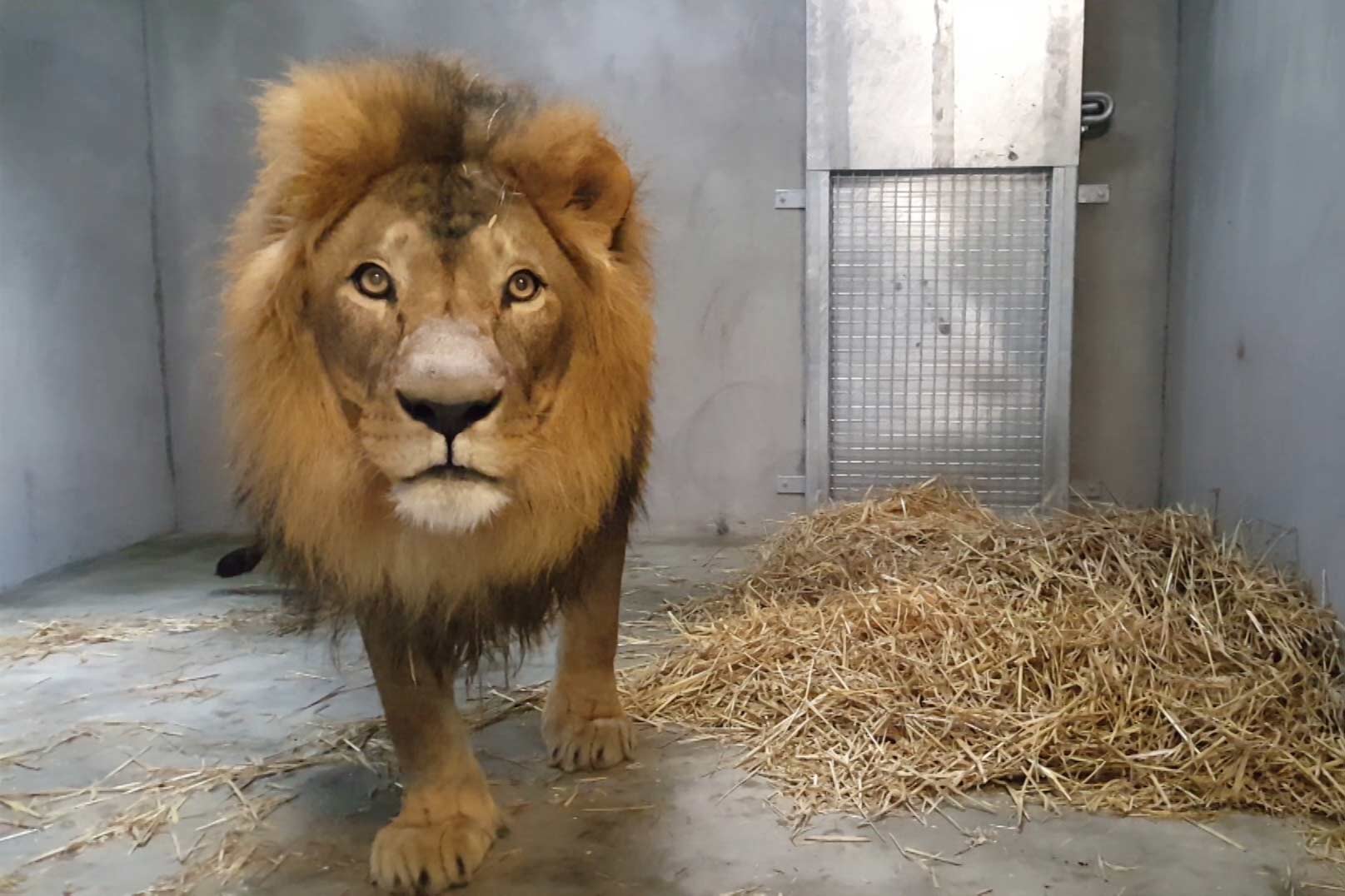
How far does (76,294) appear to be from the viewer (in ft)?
14.3

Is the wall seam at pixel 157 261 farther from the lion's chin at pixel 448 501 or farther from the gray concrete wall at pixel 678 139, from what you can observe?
the lion's chin at pixel 448 501

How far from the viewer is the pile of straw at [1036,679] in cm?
200

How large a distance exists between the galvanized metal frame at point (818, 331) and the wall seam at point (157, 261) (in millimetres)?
3092

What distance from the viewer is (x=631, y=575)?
12.8ft

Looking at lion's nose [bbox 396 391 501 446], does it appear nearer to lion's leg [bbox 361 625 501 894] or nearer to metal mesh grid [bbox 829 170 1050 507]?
lion's leg [bbox 361 625 501 894]

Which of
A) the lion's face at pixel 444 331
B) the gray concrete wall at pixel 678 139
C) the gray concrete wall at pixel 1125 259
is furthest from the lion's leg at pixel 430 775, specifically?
the gray concrete wall at pixel 1125 259

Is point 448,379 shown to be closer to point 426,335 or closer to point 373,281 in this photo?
point 426,335

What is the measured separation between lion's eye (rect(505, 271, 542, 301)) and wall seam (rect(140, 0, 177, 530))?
3.99 m

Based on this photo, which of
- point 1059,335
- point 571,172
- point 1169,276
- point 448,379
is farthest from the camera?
point 1169,276

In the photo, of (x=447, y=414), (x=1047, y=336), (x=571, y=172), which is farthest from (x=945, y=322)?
(x=447, y=414)

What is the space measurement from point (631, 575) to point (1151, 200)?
8.69 ft

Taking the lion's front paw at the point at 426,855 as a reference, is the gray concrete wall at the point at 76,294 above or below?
above

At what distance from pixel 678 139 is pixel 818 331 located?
3.56 feet

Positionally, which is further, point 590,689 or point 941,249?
point 941,249
